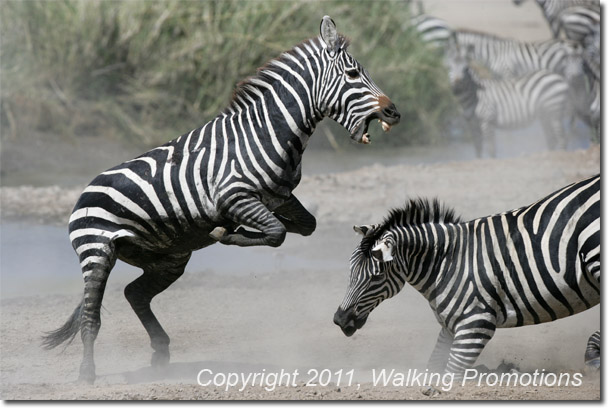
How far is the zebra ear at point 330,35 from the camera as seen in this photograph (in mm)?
6258

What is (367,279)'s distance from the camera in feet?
20.2

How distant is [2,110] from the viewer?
49.7 feet

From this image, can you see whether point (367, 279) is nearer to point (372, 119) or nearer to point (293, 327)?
point (372, 119)

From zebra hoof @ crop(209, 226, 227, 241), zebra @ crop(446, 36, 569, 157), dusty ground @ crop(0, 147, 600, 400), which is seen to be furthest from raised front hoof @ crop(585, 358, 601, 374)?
zebra @ crop(446, 36, 569, 157)

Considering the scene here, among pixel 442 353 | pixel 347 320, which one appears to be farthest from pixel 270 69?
pixel 442 353

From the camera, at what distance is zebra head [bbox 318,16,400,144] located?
243 inches

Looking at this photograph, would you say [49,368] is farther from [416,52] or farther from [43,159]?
[416,52]

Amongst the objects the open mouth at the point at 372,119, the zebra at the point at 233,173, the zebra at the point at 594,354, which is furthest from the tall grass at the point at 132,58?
the zebra at the point at 594,354

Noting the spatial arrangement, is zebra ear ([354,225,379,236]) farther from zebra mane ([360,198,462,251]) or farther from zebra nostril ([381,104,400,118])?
zebra nostril ([381,104,400,118])

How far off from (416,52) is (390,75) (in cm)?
102

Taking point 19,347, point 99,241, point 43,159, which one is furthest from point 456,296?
point 43,159

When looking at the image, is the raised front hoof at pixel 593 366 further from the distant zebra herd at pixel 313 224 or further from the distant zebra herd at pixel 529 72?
the distant zebra herd at pixel 529 72

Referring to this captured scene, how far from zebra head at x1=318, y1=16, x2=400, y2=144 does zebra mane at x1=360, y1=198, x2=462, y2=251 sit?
572 mm

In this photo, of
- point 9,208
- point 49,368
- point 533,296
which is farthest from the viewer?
point 9,208
